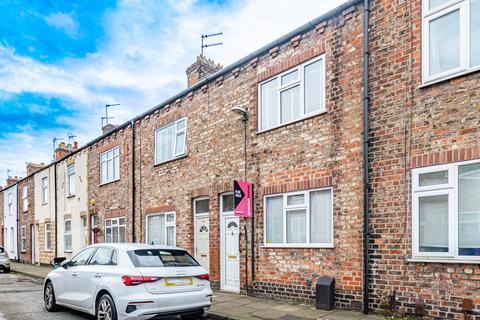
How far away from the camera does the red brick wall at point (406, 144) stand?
21.2ft

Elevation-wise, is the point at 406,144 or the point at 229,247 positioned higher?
the point at 406,144

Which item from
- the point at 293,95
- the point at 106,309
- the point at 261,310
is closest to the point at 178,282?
the point at 106,309

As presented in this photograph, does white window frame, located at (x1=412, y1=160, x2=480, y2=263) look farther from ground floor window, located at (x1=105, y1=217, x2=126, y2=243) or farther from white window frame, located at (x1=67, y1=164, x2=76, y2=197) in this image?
white window frame, located at (x1=67, y1=164, x2=76, y2=197)

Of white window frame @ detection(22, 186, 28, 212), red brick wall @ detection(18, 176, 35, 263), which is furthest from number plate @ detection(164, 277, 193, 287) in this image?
white window frame @ detection(22, 186, 28, 212)

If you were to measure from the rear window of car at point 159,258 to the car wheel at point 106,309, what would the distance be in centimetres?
76

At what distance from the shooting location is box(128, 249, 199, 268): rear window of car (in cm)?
701

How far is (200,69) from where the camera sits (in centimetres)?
1423

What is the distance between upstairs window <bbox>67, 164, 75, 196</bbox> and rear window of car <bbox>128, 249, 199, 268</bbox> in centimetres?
1549

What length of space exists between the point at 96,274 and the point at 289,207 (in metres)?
4.35

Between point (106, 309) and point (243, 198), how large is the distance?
412cm

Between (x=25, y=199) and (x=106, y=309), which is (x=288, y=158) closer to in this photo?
(x=106, y=309)

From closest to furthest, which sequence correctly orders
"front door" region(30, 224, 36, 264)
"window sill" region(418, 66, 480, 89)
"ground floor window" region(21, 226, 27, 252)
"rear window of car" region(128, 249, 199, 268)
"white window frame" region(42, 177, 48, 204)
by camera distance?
"window sill" region(418, 66, 480, 89)
"rear window of car" region(128, 249, 199, 268)
"white window frame" region(42, 177, 48, 204)
"front door" region(30, 224, 36, 264)
"ground floor window" region(21, 226, 27, 252)

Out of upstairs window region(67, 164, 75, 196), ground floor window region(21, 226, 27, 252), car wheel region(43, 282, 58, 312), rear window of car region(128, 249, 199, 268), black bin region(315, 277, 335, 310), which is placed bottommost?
ground floor window region(21, 226, 27, 252)

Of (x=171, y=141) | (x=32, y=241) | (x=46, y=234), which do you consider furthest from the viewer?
(x=32, y=241)
